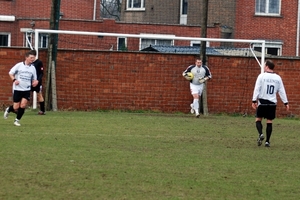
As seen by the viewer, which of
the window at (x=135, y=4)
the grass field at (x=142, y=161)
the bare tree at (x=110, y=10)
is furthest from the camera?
the bare tree at (x=110, y=10)

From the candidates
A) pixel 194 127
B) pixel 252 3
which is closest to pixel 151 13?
pixel 252 3

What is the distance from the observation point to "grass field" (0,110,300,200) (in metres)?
10.8

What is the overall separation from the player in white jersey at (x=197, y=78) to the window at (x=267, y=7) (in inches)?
797

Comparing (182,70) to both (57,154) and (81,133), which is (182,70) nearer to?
(81,133)

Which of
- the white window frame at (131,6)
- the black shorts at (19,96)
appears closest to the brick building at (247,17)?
the white window frame at (131,6)

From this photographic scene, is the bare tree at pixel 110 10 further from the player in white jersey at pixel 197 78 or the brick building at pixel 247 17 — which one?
the player in white jersey at pixel 197 78

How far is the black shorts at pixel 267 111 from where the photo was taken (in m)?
17.1

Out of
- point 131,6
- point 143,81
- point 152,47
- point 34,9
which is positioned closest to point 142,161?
point 143,81

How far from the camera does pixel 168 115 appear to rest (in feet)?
86.9

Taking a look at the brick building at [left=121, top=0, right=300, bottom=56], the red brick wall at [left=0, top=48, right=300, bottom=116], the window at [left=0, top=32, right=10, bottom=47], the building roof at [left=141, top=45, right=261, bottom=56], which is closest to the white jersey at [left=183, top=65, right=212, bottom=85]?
the red brick wall at [left=0, top=48, right=300, bottom=116]

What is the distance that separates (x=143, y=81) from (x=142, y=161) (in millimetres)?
14262

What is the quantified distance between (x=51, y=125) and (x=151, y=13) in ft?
85.1

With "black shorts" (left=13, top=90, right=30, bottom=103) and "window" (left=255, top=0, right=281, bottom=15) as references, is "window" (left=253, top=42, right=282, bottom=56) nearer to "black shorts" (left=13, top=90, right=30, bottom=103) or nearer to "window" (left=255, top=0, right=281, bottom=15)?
"window" (left=255, top=0, right=281, bottom=15)

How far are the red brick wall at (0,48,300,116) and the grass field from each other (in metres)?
5.38
